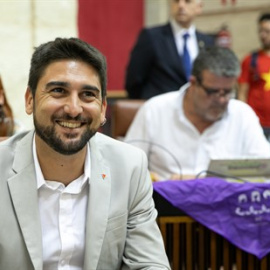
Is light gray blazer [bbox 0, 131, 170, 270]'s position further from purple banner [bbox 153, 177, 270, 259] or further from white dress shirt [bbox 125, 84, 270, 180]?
white dress shirt [bbox 125, 84, 270, 180]

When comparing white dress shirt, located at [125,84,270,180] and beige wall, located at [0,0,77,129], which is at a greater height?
beige wall, located at [0,0,77,129]

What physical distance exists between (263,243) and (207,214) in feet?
0.86

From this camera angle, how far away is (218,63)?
295 cm

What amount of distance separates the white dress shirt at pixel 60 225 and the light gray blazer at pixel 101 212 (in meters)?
0.04

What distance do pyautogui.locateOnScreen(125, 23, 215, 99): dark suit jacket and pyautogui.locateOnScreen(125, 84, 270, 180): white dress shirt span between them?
101 cm

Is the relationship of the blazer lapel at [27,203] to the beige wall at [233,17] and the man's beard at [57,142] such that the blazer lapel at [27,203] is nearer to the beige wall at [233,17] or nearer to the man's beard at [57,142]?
the man's beard at [57,142]

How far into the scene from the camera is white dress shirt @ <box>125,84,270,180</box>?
9.91ft

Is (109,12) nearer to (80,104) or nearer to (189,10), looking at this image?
(189,10)

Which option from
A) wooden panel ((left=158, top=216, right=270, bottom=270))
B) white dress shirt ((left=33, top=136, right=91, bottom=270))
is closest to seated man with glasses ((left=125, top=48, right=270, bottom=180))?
wooden panel ((left=158, top=216, right=270, bottom=270))

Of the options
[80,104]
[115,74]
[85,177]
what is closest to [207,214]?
[85,177]

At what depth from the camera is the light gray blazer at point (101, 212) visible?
5.45 ft

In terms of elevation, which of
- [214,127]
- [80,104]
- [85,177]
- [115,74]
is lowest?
[115,74]

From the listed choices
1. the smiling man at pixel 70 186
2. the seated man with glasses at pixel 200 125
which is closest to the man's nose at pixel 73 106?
the smiling man at pixel 70 186

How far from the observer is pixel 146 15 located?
7.45 metres
